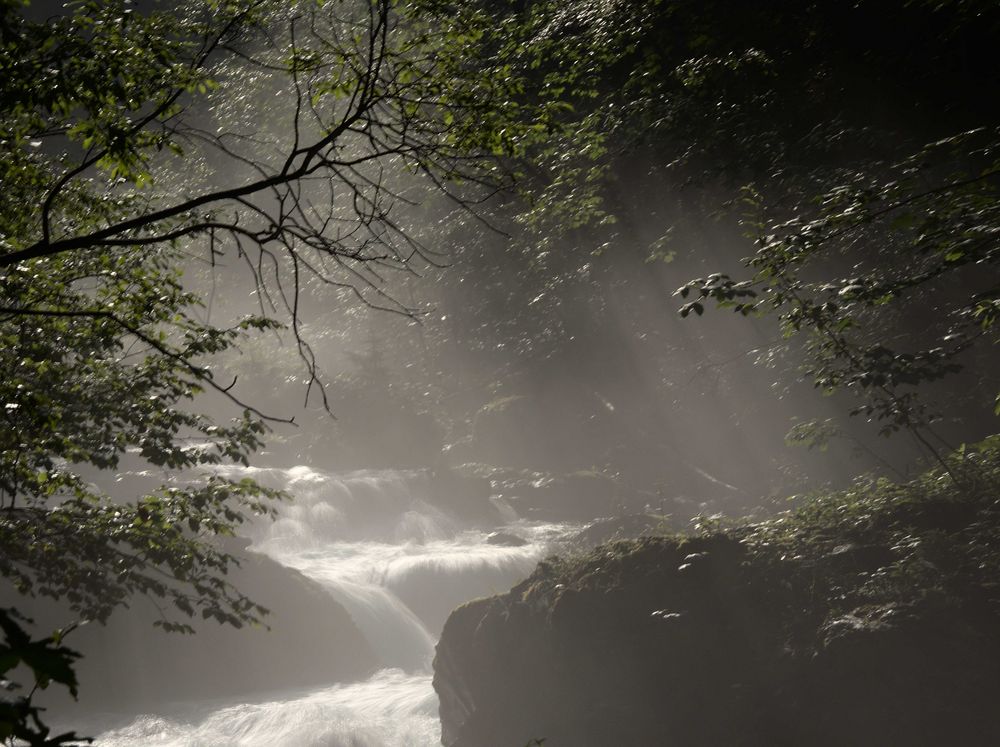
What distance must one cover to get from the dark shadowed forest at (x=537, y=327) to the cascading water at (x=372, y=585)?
0.12 meters

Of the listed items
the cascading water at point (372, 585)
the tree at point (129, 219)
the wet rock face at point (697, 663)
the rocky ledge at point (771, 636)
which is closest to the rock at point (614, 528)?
the cascading water at point (372, 585)

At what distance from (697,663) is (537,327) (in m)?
10.2

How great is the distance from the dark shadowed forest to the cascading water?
0.12 metres

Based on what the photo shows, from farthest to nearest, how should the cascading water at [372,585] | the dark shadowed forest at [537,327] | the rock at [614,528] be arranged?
1. the rock at [614,528]
2. the cascading water at [372,585]
3. the dark shadowed forest at [537,327]

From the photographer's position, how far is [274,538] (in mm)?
21344

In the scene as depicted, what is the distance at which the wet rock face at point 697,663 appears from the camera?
6.44 m

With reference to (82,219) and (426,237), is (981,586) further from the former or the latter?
(426,237)

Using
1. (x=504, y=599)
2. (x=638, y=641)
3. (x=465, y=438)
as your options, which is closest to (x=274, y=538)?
(x=465, y=438)

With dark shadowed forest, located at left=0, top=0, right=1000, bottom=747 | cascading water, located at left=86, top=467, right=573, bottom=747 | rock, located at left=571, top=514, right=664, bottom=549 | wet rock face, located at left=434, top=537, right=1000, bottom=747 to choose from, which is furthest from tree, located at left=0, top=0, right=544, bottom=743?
rock, located at left=571, top=514, right=664, bottom=549

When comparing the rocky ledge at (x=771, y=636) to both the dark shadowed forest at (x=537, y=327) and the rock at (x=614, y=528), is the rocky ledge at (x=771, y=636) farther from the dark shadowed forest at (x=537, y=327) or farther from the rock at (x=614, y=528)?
the rock at (x=614, y=528)

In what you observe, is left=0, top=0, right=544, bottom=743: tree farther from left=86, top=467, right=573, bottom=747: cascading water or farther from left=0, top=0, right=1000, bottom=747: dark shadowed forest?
left=86, top=467, right=573, bottom=747: cascading water

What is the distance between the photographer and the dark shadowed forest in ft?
12.1

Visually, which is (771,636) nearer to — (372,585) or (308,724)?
(308,724)

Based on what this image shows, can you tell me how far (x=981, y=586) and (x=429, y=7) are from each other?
6312 mm
